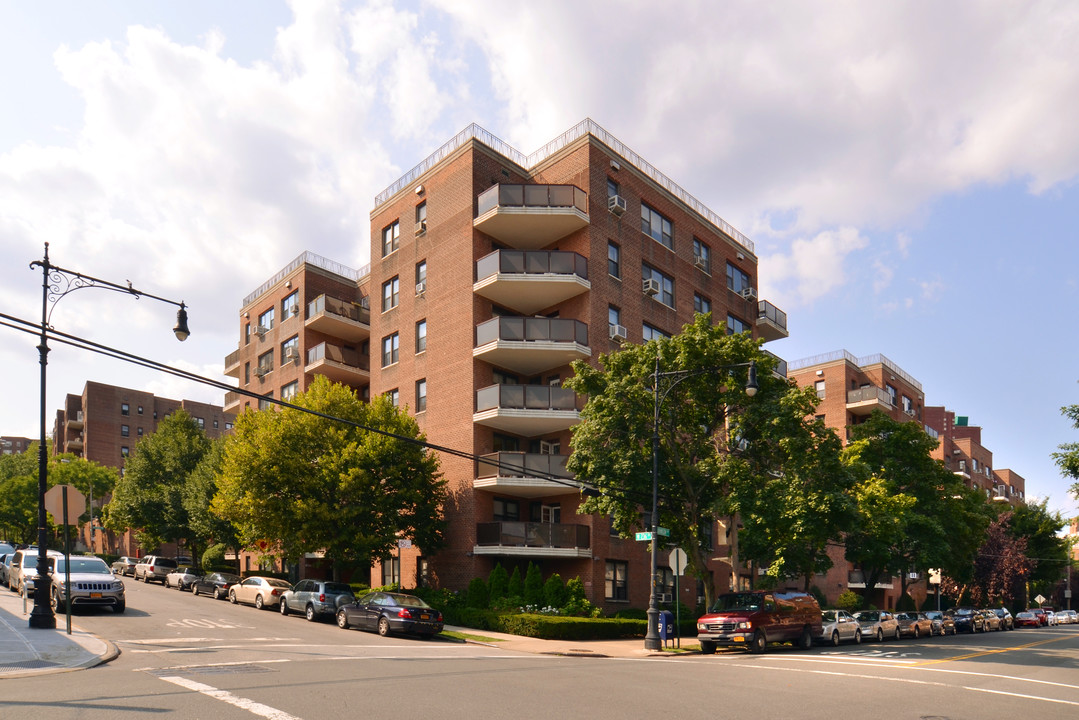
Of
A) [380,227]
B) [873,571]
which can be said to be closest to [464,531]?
[380,227]

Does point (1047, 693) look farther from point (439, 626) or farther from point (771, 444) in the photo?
point (439, 626)

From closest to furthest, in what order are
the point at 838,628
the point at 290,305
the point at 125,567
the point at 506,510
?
the point at 838,628 < the point at 506,510 < the point at 290,305 < the point at 125,567

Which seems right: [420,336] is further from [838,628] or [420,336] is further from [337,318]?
[838,628]

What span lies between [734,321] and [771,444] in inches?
776

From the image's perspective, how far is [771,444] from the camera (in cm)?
2908

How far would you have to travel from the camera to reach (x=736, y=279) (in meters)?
48.8

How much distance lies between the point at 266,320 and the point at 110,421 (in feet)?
202

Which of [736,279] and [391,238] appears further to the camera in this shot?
[736,279]

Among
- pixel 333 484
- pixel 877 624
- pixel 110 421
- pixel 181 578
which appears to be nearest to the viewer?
pixel 333 484

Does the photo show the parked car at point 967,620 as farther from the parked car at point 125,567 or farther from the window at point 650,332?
the parked car at point 125,567

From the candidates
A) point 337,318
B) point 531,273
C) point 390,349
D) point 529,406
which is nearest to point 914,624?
point 529,406

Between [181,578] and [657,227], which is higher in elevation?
[657,227]

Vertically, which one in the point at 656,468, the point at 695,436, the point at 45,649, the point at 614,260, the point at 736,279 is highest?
the point at 736,279

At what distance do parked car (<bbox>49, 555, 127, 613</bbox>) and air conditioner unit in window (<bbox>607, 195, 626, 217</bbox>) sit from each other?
24579 mm
